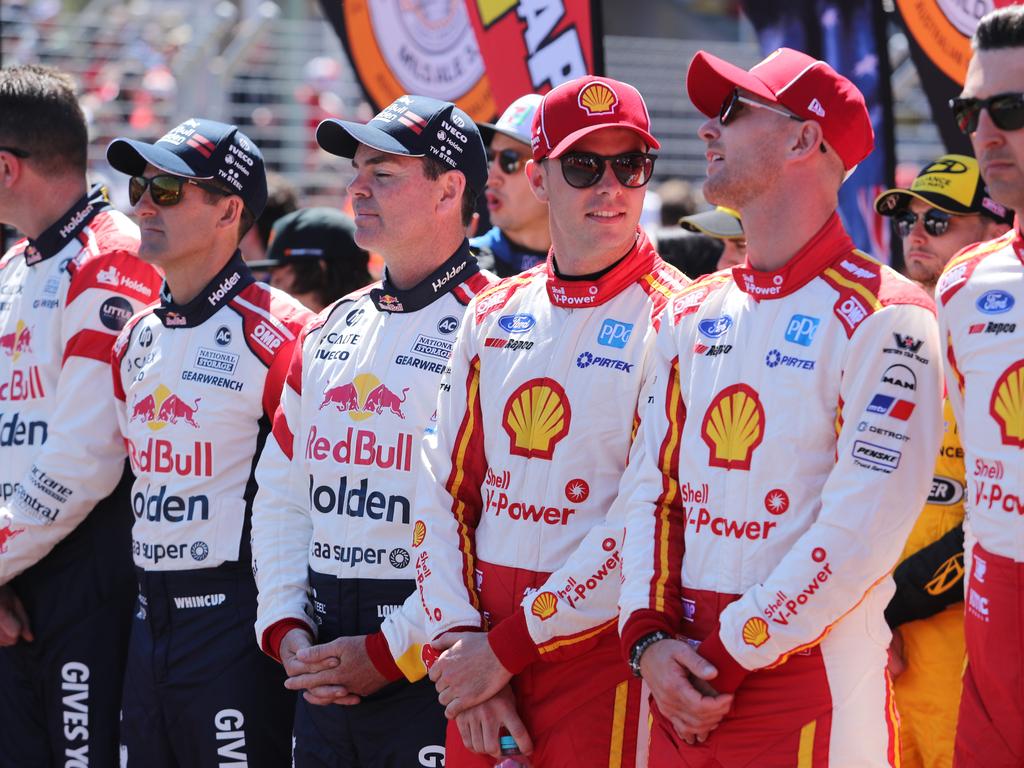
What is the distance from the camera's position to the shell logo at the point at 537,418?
3.13 metres

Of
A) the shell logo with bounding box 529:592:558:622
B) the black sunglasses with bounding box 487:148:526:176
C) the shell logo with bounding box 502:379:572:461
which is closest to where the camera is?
the shell logo with bounding box 529:592:558:622

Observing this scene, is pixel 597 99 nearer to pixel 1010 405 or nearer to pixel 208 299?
pixel 1010 405

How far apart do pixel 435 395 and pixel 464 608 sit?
650mm

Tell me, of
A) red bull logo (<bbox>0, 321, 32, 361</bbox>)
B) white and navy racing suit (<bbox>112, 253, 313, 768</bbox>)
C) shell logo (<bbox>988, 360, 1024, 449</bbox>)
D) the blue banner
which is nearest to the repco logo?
white and navy racing suit (<bbox>112, 253, 313, 768</bbox>)

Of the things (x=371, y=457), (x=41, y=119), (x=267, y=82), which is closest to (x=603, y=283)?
(x=371, y=457)

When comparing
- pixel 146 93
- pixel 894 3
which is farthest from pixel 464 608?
pixel 146 93

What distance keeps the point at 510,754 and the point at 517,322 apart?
101 centimetres

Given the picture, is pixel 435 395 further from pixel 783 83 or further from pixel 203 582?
pixel 783 83

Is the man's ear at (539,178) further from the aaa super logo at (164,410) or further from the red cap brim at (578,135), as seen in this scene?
the aaa super logo at (164,410)

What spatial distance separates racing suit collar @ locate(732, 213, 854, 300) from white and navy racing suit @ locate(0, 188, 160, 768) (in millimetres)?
2323

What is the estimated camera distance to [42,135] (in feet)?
15.4

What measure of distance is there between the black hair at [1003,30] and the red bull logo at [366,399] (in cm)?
165

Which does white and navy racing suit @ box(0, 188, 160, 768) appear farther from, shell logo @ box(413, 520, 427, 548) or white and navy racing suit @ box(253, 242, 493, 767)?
shell logo @ box(413, 520, 427, 548)

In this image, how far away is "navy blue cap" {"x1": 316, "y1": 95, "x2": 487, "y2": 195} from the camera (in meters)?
3.68
